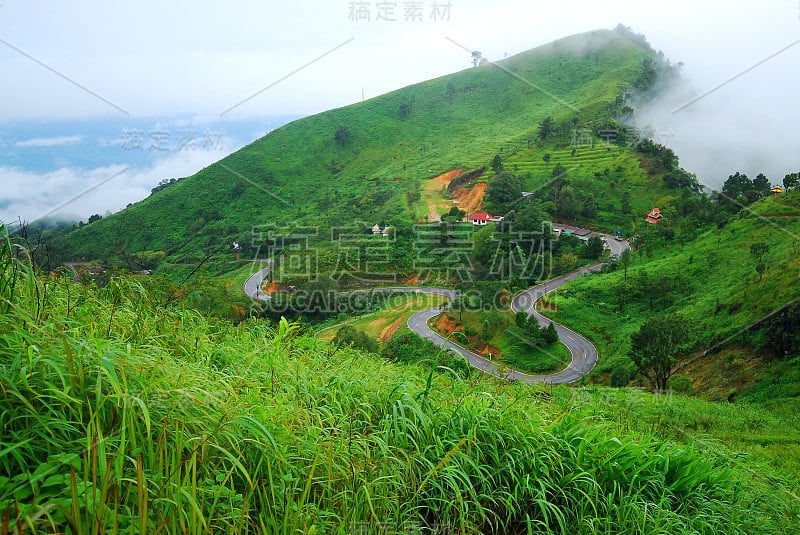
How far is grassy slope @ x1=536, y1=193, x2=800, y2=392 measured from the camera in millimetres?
19078

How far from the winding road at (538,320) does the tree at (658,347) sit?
3.31m

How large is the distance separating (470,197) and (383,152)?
28.0 metres

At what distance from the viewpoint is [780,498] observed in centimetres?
311

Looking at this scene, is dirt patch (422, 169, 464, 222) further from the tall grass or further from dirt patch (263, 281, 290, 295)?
the tall grass

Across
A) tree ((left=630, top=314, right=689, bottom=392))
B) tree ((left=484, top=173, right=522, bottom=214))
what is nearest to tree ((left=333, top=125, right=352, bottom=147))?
tree ((left=484, top=173, right=522, bottom=214))

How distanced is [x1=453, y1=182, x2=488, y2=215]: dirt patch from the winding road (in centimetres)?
768

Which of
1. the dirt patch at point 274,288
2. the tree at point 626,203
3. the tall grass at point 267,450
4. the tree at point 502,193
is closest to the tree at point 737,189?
the tree at point 626,203

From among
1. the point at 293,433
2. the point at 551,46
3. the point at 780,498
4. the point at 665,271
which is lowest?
the point at 665,271

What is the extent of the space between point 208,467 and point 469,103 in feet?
267

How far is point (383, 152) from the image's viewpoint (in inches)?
2682

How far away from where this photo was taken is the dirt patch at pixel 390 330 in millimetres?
24789

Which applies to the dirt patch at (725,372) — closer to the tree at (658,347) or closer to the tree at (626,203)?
the tree at (658,347)

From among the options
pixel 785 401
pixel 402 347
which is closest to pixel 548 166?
pixel 402 347

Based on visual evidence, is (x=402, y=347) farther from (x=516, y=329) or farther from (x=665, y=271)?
(x=665, y=271)
